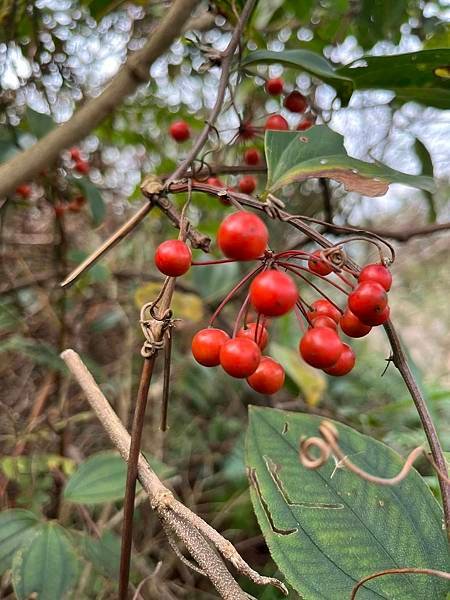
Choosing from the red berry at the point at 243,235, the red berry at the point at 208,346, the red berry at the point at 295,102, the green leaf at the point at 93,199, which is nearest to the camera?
the red berry at the point at 243,235

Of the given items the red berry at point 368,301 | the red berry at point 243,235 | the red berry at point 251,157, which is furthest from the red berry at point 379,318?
the red berry at point 251,157

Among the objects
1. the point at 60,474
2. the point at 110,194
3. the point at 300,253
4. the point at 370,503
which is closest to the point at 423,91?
the point at 300,253

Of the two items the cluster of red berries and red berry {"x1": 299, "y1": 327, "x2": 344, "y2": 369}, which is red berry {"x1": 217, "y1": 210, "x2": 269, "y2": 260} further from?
red berry {"x1": 299, "y1": 327, "x2": 344, "y2": 369}

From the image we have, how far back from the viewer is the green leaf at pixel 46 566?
68 cm

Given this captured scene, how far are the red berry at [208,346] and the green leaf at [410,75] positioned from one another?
36cm

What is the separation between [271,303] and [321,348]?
0.26 ft

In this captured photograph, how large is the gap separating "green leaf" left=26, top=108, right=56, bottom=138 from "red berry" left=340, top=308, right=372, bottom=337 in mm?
643

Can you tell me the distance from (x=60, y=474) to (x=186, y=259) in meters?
0.72

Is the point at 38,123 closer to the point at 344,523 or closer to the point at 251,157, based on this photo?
the point at 251,157

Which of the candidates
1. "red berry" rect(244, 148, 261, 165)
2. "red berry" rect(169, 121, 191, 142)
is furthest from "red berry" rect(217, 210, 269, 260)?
"red berry" rect(169, 121, 191, 142)

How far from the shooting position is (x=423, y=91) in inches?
26.3

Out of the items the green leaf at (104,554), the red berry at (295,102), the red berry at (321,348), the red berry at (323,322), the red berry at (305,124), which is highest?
the red berry at (295,102)

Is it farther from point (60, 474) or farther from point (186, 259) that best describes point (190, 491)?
point (186, 259)

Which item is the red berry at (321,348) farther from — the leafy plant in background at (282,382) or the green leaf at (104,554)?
the green leaf at (104,554)
